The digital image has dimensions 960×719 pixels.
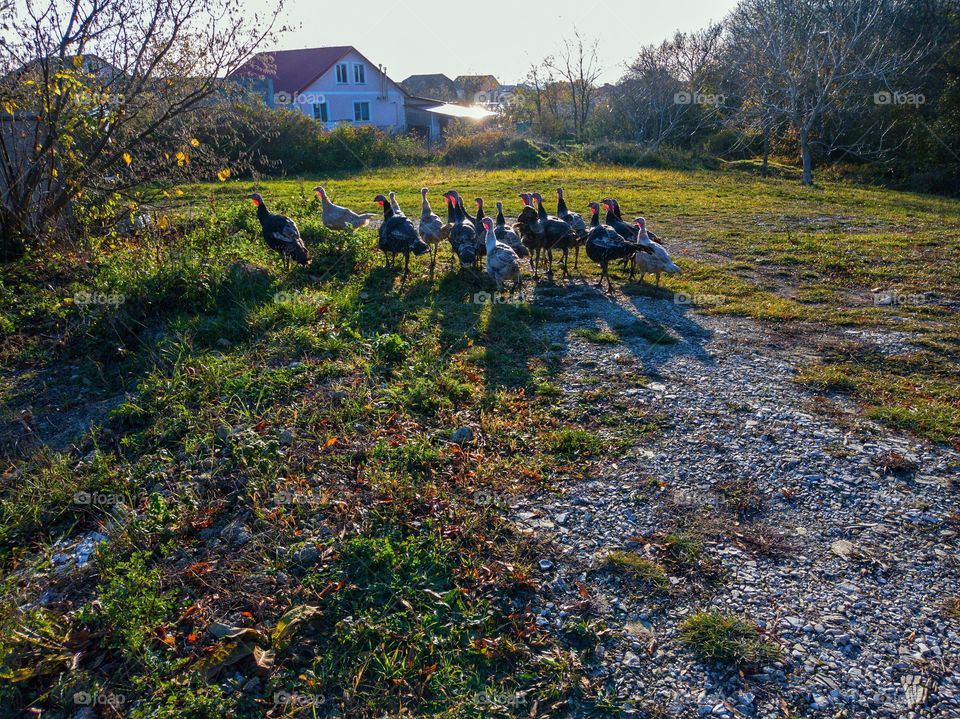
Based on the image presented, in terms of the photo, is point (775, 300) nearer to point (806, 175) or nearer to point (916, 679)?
point (916, 679)

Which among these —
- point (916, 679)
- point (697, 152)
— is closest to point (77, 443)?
point (916, 679)

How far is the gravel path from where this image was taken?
3205 millimetres

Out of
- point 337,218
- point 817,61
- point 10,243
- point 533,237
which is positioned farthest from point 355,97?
point 10,243

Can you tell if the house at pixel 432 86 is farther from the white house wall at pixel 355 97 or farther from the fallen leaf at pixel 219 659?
the fallen leaf at pixel 219 659

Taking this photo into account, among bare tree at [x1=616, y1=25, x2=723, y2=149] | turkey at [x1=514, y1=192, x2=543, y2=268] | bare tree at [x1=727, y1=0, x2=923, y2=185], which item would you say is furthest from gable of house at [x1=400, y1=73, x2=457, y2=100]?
turkey at [x1=514, y1=192, x2=543, y2=268]

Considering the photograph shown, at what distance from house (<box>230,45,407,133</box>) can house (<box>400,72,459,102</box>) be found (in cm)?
2424

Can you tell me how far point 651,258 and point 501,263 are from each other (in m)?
2.41

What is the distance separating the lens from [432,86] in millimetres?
72438

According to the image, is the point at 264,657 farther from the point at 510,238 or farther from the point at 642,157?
the point at 642,157

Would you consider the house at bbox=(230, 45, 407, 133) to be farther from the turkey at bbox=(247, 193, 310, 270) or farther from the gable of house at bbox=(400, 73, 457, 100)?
the turkey at bbox=(247, 193, 310, 270)

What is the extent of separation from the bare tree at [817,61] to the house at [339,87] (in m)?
24.2

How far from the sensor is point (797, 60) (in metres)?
26.3

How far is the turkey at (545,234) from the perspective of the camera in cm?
987

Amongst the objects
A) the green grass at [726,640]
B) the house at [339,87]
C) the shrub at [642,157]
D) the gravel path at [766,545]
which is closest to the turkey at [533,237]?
the gravel path at [766,545]
